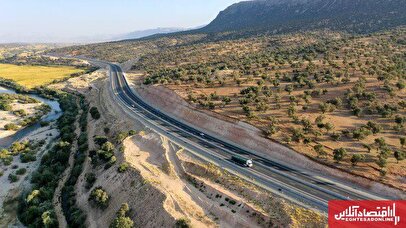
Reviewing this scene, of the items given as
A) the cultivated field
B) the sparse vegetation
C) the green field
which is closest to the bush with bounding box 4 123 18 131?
the sparse vegetation

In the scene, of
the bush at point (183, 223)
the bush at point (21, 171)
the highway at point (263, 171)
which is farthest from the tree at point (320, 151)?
the bush at point (21, 171)

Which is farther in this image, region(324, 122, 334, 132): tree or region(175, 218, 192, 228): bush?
region(324, 122, 334, 132): tree

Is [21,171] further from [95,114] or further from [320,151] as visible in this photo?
[320,151]

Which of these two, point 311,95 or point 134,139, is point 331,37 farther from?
point 134,139

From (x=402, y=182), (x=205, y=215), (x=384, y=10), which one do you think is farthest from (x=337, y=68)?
(x=384, y=10)

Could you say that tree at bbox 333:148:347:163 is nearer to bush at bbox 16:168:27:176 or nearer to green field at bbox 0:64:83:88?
bush at bbox 16:168:27:176

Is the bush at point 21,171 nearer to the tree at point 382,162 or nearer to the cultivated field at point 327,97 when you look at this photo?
the cultivated field at point 327,97
